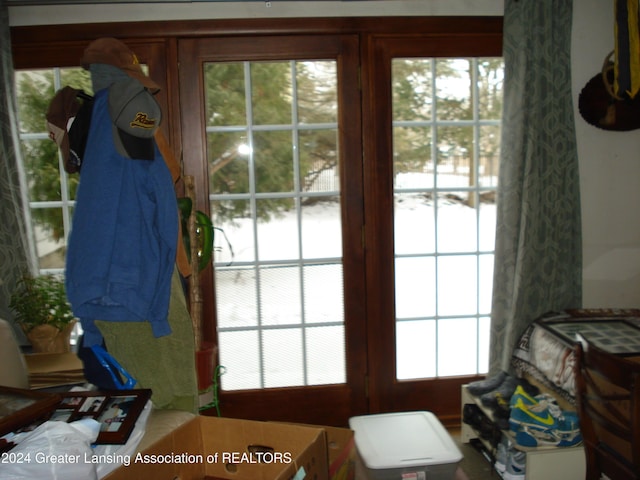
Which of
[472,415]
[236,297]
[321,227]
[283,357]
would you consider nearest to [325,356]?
[283,357]

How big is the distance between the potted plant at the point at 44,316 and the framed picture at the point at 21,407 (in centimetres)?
82

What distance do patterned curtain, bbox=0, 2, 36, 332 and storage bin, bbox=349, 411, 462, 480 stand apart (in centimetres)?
175

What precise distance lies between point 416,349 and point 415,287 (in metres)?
0.35

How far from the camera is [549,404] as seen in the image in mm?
2330

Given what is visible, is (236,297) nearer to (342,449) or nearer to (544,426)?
(342,449)

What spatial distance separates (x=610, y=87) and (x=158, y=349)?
239cm

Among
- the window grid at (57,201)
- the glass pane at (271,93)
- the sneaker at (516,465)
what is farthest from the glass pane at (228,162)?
the sneaker at (516,465)

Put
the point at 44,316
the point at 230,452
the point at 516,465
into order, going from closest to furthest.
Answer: the point at 230,452
the point at 516,465
the point at 44,316

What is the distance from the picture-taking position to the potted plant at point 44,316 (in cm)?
247

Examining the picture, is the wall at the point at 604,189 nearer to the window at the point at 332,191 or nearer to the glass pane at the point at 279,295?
the window at the point at 332,191

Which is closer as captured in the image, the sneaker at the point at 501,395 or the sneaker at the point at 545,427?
the sneaker at the point at 545,427

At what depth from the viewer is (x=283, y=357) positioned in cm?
301

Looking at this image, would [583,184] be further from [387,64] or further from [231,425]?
[231,425]

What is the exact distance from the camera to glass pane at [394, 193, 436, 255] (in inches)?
117
